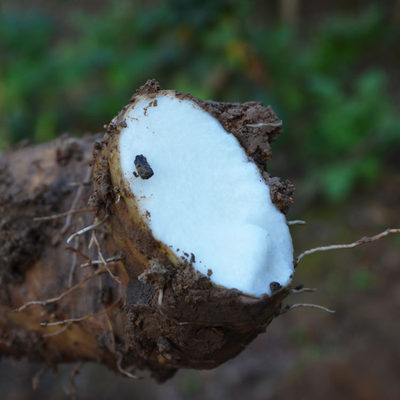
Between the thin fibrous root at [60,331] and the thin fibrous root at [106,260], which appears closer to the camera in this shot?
the thin fibrous root at [106,260]

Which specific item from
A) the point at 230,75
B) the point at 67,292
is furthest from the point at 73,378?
the point at 230,75

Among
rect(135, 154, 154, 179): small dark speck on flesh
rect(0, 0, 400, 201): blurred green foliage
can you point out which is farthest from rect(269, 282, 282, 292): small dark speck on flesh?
rect(0, 0, 400, 201): blurred green foliage

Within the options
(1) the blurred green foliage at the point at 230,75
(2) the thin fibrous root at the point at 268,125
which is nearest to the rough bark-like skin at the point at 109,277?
(2) the thin fibrous root at the point at 268,125

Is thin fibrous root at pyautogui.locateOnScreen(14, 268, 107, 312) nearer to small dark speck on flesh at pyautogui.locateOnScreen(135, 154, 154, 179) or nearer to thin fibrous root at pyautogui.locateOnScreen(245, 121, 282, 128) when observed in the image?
small dark speck on flesh at pyautogui.locateOnScreen(135, 154, 154, 179)

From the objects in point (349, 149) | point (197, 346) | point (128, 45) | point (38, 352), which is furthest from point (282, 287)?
point (128, 45)

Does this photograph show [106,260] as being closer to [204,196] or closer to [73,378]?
[204,196]

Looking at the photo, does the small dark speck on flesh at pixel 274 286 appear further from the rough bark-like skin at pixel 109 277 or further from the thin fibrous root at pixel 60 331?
the thin fibrous root at pixel 60 331

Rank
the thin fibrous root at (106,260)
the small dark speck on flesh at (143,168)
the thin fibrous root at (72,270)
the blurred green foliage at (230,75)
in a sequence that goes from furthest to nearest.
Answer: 1. the blurred green foliage at (230,75)
2. the thin fibrous root at (72,270)
3. the thin fibrous root at (106,260)
4. the small dark speck on flesh at (143,168)
